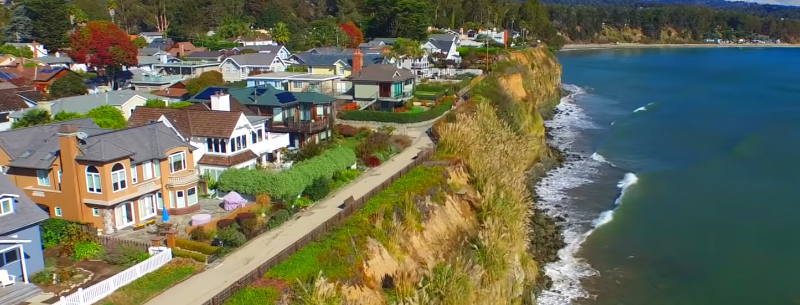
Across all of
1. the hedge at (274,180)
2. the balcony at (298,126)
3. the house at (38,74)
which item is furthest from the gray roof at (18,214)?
the house at (38,74)

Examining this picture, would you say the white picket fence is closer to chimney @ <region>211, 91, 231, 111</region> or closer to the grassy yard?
the grassy yard

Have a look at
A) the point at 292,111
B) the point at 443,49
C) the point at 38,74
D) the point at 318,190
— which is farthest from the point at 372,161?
the point at 443,49

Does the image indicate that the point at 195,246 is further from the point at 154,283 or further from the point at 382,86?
the point at 382,86

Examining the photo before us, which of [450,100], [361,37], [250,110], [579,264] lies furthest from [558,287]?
[361,37]

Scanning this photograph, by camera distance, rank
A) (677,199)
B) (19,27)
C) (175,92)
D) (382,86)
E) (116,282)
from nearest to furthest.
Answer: (116,282) → (677,199) → (382,86) → (175,92) → (19,27)

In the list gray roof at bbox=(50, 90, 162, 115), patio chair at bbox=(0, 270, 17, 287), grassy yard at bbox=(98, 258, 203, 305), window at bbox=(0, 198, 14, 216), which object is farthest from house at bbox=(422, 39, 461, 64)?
patio chair at bbox=(0, 270, 17, 287)

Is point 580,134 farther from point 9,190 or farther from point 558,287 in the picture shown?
point 9,190

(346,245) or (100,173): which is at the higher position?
(100,173)
